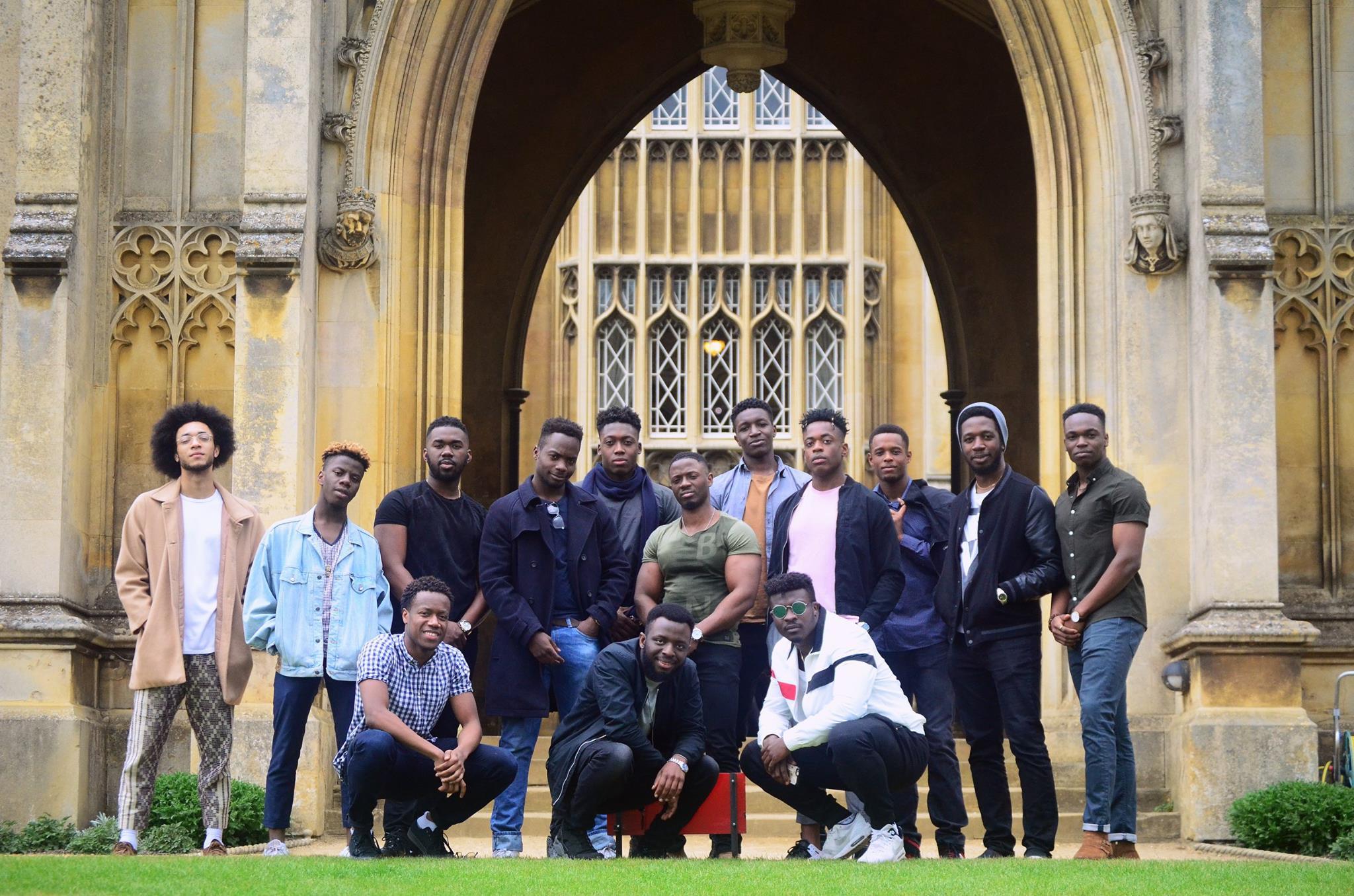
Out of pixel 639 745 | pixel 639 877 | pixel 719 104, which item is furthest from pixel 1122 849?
pixel 719 104

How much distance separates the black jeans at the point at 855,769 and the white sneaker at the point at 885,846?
5 centimetres

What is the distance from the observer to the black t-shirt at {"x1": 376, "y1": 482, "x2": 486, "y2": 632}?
1021cm

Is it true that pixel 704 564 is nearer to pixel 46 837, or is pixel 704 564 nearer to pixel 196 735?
pixel 196 735

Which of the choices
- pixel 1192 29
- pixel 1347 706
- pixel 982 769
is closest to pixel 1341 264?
pixel 1192 29

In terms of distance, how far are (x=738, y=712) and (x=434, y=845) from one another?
1.72 metres

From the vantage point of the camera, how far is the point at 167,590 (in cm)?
949

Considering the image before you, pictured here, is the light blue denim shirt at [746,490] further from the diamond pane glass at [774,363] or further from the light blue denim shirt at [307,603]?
the diamond pane glass at [774,363]

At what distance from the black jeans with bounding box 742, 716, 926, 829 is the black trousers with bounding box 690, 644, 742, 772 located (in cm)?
13

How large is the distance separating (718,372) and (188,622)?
26.7m

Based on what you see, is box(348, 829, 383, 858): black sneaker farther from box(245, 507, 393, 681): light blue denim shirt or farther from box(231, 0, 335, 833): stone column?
box(231, 0, 335, 833): stone column

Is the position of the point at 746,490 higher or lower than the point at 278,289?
lower

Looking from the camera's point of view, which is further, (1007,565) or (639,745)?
(1007,565)

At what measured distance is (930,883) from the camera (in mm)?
7723

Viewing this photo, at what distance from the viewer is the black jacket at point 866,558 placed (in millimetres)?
9906
